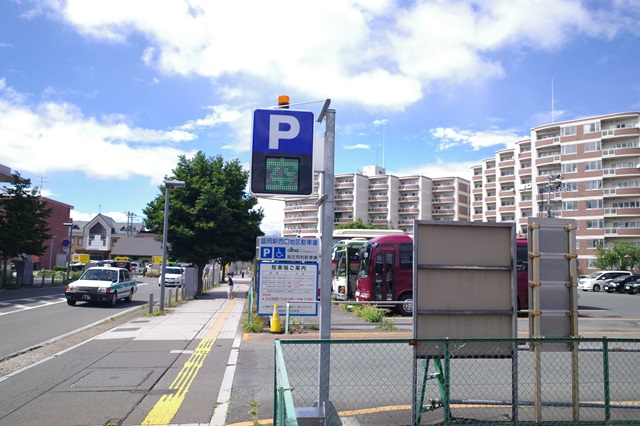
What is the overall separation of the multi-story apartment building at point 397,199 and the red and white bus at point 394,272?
7170cm

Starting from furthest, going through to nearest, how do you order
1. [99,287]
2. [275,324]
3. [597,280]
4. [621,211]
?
[621,211]
[597,280]
[99,287]
[275,324]

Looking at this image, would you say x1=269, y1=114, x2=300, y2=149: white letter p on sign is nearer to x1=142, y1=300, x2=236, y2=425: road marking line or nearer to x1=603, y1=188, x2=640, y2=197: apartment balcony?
x1=142, y1=300, x2=236, y2=425: road marking line

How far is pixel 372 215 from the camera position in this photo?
99750 millimetres

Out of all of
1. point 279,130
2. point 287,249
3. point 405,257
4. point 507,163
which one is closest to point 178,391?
point 279,130

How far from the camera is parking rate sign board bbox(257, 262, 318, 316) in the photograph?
15.3 meters

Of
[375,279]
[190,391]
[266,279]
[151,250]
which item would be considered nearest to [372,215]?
[151,250]

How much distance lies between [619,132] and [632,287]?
98.9 feet

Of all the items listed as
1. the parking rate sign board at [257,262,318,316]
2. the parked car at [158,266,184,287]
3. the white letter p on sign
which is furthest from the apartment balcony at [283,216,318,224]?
Result: the white letter p on sign

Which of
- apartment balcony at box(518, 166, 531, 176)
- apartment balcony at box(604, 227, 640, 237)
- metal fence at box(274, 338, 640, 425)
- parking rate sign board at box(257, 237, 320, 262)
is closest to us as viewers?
metal fence at box(274, 338, 640, 425)

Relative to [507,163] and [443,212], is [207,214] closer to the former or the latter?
[507,163]

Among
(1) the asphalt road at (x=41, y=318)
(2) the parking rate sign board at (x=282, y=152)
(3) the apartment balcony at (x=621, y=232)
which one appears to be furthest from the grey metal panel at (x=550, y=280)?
(3) the apartment balcony at (x=621, y=232)

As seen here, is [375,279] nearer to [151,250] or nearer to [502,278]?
[502,278]

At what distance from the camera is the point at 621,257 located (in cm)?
5800

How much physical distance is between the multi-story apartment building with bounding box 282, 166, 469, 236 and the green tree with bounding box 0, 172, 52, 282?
63078 millimetres
